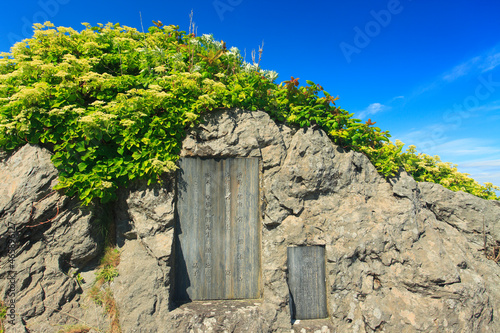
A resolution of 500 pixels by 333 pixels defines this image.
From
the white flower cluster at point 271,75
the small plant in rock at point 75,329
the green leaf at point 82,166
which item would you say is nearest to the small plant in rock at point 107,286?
the small plant in rock at point 75,329

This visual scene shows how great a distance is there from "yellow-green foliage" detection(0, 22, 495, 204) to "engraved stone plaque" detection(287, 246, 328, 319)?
2.92 metres

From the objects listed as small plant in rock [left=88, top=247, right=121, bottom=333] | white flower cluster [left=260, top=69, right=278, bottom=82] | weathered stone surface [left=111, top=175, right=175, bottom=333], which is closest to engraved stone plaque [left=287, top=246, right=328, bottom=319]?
weathered stone surface [left=111, top=175, right=175, bottom=333]

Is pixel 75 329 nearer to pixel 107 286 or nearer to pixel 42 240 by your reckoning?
pixel 107 286

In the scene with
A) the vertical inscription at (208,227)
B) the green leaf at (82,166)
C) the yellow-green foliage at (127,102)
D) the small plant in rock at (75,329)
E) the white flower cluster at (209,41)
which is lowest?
the small plant in rock at (75,329)

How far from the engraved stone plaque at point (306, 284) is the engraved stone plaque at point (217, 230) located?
80cm

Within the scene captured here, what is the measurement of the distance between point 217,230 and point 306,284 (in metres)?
2.34

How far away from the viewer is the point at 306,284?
19.4 ft

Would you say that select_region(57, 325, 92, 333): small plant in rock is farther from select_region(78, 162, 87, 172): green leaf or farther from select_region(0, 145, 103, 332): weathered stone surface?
select_region(78, 162, 87, 172): green leaf

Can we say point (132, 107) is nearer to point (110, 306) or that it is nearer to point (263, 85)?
point (263, 85)

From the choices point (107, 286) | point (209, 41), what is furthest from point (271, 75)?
point (107, 286)

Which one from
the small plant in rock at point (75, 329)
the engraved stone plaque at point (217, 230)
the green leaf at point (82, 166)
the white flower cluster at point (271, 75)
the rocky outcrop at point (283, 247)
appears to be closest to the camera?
the small plant in rock at point (75, 329)

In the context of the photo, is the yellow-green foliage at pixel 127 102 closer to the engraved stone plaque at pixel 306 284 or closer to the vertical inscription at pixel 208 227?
the vertical inscription at pixel 208 227

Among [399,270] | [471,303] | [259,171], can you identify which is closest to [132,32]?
[259,171]

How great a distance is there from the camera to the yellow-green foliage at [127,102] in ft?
17.7
